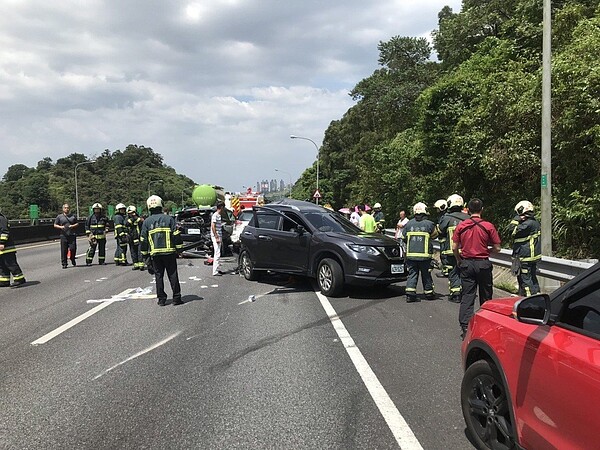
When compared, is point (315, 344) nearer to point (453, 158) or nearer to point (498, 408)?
point (498, 408)

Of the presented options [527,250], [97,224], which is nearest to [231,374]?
[527,250]

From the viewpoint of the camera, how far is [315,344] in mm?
6184

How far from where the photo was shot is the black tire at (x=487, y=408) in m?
3.11

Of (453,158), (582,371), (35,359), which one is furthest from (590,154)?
(35,359)

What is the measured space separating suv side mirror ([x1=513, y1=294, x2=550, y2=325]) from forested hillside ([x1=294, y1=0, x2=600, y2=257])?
9430mm

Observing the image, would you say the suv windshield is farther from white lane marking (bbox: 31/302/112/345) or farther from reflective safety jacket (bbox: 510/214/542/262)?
white lane marking (bbox: 31/302/112/345)

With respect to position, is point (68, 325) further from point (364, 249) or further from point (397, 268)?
point (397, 268)

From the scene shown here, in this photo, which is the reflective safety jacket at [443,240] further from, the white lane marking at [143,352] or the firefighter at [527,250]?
the white lane marking at [143,352]

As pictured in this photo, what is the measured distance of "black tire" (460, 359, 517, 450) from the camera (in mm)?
3105

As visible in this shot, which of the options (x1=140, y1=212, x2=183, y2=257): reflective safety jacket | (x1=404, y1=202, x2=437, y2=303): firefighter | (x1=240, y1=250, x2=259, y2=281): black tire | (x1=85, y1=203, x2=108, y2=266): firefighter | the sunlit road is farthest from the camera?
(x1=85, y1=203, x2=108, y2=266): firefighter

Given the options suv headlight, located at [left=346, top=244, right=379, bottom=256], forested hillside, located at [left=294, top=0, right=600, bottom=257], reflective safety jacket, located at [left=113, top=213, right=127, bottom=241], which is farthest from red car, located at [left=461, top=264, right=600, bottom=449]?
reflective safety jacket, located at [left=113, top=213, right=127, bottom=241]

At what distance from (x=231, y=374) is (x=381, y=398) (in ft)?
5.21

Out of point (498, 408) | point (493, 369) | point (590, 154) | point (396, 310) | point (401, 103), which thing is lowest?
point (396, 310)

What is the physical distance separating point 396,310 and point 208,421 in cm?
489
